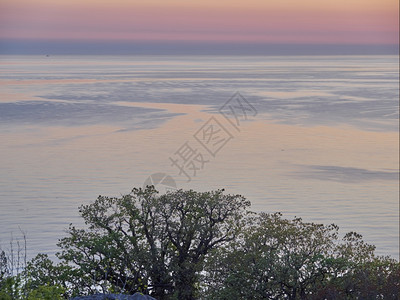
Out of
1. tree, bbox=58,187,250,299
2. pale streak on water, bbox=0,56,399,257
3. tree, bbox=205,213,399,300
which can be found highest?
pale streak on water, bbox=0,56,399,257

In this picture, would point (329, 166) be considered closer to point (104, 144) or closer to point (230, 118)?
point (104, 144)

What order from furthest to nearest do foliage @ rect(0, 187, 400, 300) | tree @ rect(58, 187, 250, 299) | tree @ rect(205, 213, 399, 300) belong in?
tree @ rect(58, 187, 250, 299) → foliage @ rect(0, 187, 400, 300) → tree @ rect(205, 213, 399, 300)

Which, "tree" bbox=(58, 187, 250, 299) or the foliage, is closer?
the foliage

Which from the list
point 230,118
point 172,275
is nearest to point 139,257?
point 172,275

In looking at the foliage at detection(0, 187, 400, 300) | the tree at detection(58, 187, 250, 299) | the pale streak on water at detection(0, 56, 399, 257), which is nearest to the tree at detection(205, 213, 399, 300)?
the foliage at detection(0, 187, 400, 300)

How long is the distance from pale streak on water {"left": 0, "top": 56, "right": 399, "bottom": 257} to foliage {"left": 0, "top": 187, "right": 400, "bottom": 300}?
713 centimetres

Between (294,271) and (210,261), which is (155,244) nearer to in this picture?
(210,261)

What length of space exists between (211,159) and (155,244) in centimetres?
2553

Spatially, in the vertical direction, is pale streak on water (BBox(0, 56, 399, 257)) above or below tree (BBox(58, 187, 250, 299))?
above

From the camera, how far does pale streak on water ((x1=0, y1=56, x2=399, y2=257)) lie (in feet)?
107

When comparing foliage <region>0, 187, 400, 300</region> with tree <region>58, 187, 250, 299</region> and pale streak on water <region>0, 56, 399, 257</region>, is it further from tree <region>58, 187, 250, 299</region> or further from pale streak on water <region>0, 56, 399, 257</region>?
pale streak on water <region>0, 56, 399, 257</region>

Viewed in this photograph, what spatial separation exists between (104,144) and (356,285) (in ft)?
115

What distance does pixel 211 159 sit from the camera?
46.4m

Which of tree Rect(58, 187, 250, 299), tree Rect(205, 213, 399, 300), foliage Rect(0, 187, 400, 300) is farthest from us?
tree Rect(58, 187, 250, 299)
